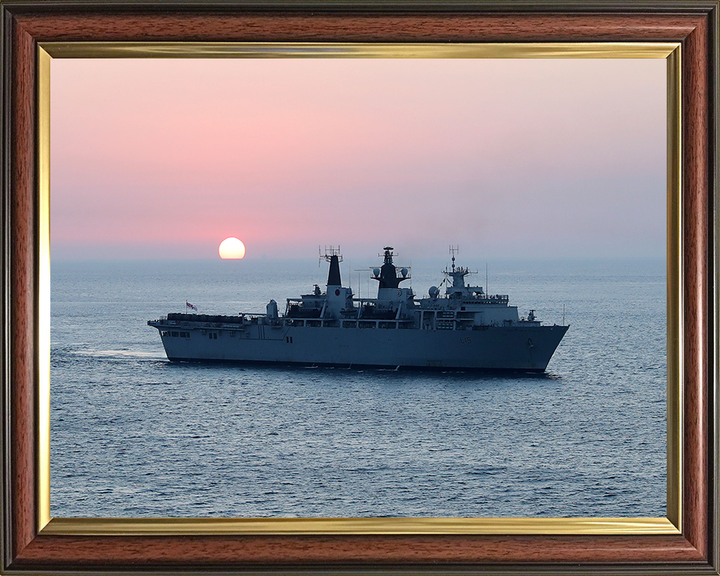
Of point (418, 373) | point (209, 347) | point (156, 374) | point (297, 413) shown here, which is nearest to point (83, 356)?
point (156, 374)

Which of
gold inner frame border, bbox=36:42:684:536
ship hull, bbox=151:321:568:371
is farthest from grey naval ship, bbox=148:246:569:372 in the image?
gold inner frame border, bbox=36:42:684:536

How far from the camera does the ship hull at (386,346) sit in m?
21.4

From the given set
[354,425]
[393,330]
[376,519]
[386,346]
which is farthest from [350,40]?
[386,346]

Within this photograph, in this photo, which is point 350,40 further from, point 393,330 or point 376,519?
point 393,330

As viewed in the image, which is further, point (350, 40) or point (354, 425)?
point (354, 425)

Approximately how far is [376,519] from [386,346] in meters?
20.1

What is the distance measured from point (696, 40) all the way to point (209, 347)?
22.5 meters

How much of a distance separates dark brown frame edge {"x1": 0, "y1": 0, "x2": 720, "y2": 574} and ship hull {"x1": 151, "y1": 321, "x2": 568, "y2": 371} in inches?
764

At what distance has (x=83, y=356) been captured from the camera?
84.3 ft

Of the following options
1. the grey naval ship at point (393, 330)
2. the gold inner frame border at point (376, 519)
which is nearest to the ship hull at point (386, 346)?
the grey naval ship at point (393, 330)

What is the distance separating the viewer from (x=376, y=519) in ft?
6.36

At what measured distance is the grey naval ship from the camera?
2142cm

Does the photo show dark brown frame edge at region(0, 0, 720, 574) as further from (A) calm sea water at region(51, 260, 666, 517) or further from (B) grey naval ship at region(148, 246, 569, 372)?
(B) grey naval ship at region(148, 246, 569, 372)

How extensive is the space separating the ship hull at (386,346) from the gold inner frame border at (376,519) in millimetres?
19383
